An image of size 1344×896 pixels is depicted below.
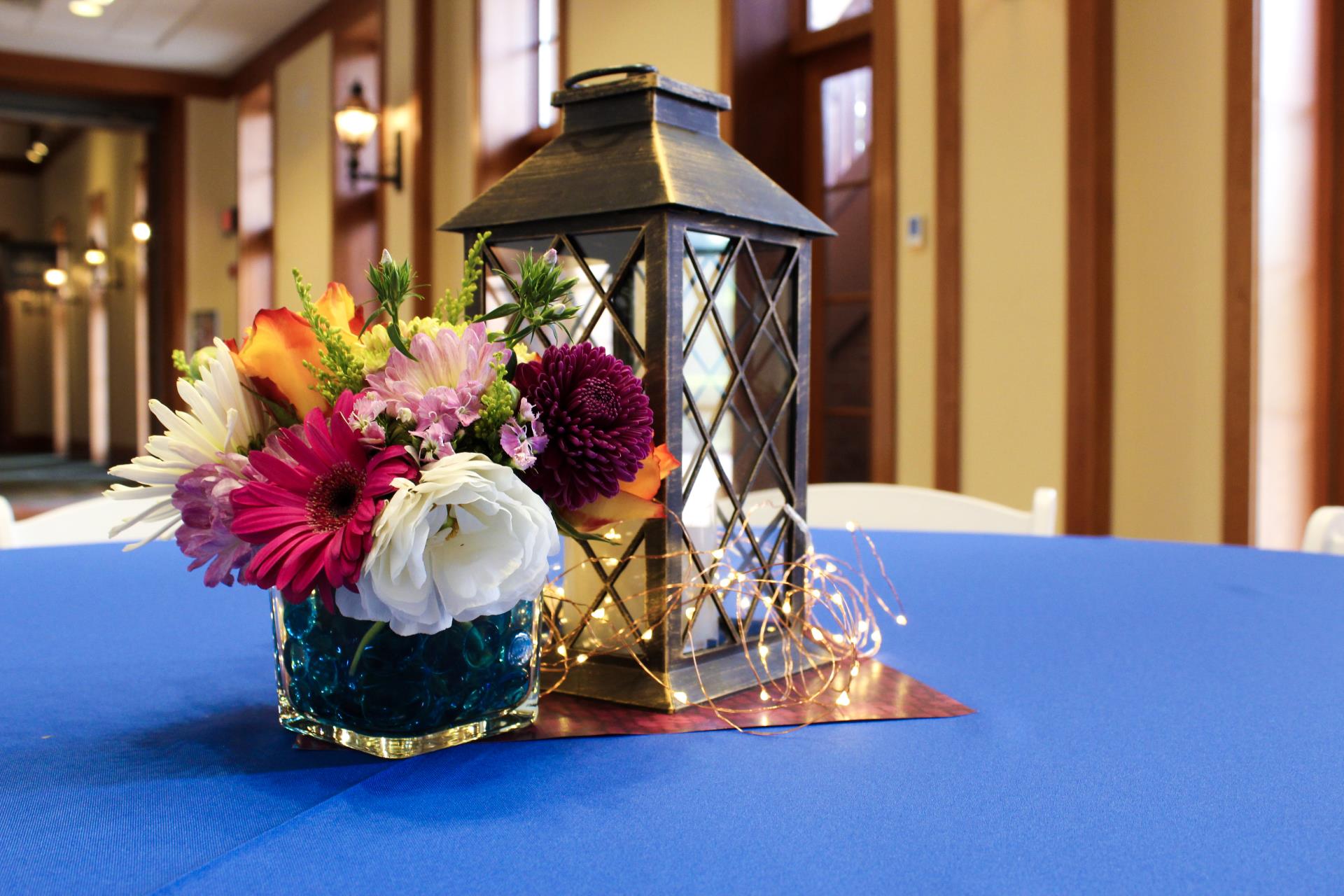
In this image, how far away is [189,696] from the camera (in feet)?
2.32

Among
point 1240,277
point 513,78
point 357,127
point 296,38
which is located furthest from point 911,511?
point 296,38

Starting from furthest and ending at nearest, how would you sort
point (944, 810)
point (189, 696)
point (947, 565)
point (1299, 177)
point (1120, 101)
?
point (1120, 101) → point (1299, 177) → point (947, 565) → point (189, 696) → point (944, 810)

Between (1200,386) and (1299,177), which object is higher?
(1299,177)

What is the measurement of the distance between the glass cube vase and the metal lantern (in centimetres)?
9

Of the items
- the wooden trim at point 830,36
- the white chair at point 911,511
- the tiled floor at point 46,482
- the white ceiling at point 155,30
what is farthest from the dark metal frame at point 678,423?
the white ceiling at point 155,30

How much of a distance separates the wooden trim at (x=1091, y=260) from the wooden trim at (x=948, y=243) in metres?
0.43

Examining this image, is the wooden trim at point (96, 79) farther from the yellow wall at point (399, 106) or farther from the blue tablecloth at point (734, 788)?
the blue tablecloth at point (734, 788)

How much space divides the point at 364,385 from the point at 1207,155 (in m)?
3.10

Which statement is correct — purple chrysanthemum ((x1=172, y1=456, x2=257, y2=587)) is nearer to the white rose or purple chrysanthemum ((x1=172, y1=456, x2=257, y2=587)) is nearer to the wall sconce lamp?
the white rose

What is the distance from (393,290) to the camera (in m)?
0.55

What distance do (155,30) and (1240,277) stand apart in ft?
25.8

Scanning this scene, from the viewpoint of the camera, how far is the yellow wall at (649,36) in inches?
179

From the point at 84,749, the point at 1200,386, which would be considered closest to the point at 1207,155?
the point at 1200,386

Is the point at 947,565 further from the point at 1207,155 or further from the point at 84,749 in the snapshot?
the point at 1207,155
